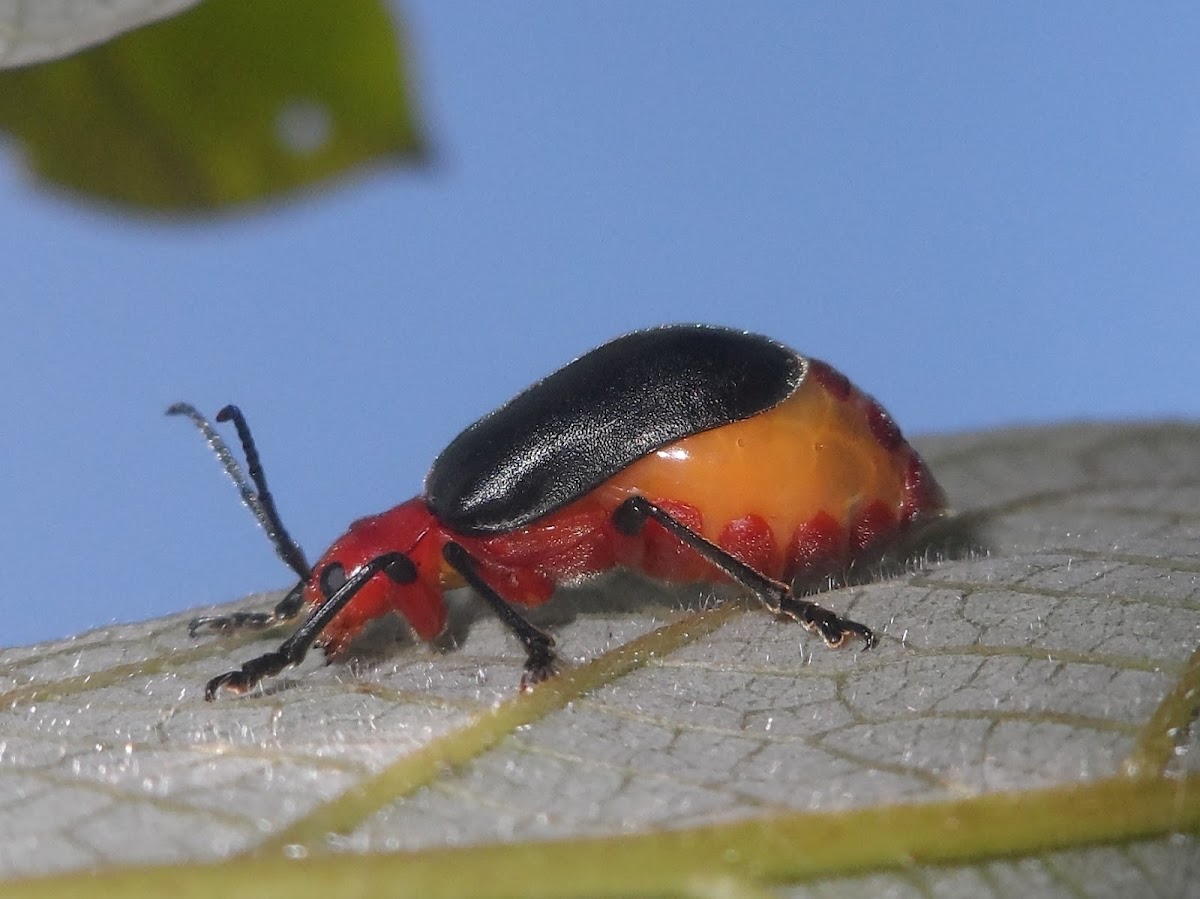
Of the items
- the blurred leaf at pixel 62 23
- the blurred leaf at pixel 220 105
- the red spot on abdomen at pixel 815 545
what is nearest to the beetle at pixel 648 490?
the red spot on abdomen at pixel 815 545

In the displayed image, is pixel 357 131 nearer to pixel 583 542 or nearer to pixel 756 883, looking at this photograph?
pixel 583 542

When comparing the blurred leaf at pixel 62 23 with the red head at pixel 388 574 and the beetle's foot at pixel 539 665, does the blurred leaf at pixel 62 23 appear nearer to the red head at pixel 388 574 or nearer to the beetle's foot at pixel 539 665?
the red head at pixel 388 574

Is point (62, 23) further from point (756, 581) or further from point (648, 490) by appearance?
point (756, 581)

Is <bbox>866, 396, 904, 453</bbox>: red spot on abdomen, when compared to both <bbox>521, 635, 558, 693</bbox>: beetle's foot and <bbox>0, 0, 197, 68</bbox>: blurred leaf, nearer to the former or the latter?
<bbox>521, 635, 558, 693</bbox>: beetle's foot

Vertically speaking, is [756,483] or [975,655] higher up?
[756,483]

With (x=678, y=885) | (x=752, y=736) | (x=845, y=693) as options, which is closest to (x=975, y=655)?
(x=845, y=693)

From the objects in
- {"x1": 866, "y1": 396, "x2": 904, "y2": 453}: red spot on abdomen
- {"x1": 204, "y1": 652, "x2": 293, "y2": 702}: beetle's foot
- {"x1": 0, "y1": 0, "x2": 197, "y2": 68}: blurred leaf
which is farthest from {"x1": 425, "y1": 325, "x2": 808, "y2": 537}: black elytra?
{"x1": 0, "y1": 0, "x2": 197, "y2": 68}: blurred leaf
